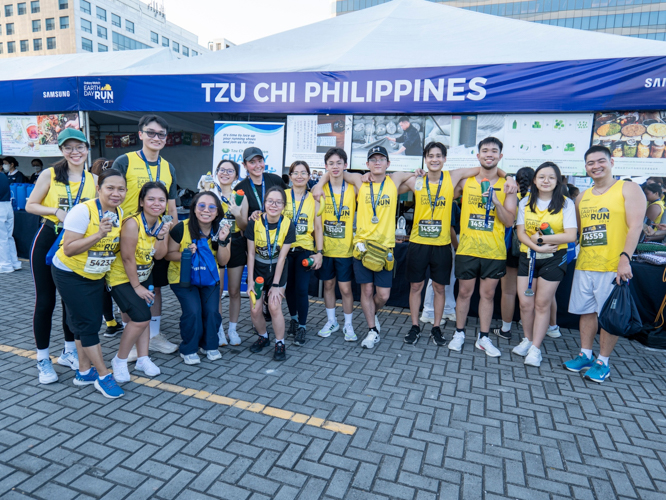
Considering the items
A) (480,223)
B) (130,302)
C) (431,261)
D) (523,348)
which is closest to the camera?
(130,302)

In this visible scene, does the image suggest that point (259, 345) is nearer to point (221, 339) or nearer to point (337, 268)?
point (221, 339)

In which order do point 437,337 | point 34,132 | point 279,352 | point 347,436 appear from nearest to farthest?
point 347,436, point 279,352, point 437,337, point 34,132

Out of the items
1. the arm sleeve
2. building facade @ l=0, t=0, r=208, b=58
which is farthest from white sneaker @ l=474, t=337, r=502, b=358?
building facade @ l=0, t=0, r=208, b=58

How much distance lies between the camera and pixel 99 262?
2.92m

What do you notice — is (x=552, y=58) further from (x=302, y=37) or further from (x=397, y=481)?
(x=397, y=481)

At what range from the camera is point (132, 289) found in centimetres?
321

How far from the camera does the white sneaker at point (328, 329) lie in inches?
177

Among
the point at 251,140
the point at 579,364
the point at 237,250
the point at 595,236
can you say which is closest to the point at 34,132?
the point at 251,140

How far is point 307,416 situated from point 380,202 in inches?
83.7

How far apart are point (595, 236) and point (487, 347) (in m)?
1.42

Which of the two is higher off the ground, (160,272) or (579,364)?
(160,272)

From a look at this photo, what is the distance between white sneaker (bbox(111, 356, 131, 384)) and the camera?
3.32 m

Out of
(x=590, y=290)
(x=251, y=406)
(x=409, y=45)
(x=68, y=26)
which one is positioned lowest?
(x=251, y=406)

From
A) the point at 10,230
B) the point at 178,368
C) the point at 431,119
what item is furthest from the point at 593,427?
the point at 10,230
